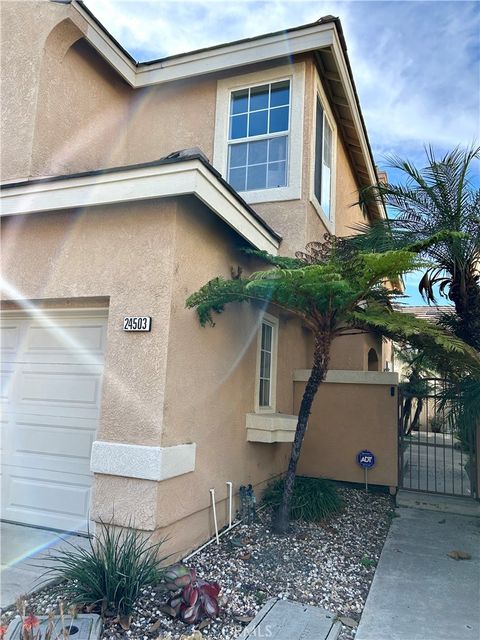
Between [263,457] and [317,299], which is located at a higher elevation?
[317,299]

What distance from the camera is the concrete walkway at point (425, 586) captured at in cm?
407

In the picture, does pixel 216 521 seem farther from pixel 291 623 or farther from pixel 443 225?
pixel 443 225

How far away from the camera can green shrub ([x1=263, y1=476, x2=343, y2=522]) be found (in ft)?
22.5

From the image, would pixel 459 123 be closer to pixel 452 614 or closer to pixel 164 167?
pixel 164 167

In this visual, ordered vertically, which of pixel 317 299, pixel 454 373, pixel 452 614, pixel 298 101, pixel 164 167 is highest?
pixel 298 101

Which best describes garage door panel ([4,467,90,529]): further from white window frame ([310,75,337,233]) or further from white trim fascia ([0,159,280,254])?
white window frame ([310,75,337,233])

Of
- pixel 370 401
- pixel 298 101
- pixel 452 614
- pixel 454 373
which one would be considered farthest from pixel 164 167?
pixel 370 401

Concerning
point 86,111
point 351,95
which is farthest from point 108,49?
point 351,95

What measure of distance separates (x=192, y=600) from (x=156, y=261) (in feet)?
11.1

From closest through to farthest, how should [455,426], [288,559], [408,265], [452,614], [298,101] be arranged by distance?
[452,614] → [408,265] → [288,559] → [455,426] → [298,101]

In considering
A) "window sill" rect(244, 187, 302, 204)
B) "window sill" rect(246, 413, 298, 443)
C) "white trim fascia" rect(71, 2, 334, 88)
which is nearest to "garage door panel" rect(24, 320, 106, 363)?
"window sill" rect(246, 413, 298, 443)

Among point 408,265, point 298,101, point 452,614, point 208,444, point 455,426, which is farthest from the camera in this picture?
point 298,101

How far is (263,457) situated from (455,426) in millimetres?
3112

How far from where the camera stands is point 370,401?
902 centimetres
